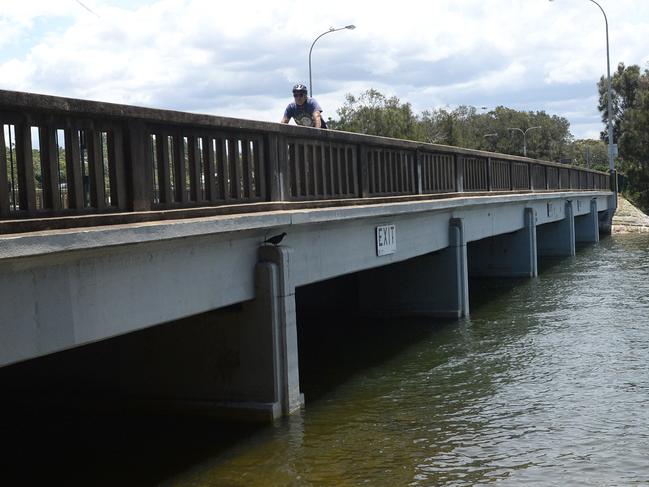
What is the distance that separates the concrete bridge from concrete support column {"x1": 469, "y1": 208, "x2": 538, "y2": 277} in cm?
890

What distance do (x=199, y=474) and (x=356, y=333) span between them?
8.08 meters

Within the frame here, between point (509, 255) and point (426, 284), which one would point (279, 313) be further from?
point (509, 255)

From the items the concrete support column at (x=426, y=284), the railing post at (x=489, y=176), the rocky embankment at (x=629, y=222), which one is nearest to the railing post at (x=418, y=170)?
the concrete support column at (x=426, y=284)

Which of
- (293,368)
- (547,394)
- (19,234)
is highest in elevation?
(19,234)

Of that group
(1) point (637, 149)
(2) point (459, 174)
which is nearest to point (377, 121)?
(1) point (637, 149)

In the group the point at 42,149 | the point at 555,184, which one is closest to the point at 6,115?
the point at 42,149

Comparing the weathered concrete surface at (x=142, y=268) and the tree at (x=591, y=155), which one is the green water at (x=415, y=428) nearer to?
the weathered concrete surface at (x=142, y=268)

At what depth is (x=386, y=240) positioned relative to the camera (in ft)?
41.6

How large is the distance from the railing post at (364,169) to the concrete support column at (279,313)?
120 inches

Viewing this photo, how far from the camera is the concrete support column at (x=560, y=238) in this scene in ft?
104

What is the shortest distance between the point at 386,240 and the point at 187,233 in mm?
5713

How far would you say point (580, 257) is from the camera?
30.8 m

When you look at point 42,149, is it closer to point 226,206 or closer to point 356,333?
point 226,206

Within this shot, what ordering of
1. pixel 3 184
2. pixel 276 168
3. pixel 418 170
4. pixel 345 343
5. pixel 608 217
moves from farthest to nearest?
pixel 608 217, pixel 345 343, pixel 418 170, pixel 276 168, pixel 3 184
